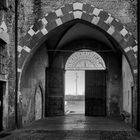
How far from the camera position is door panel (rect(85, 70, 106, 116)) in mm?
18500

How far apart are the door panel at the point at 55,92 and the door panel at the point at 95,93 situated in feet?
4.55

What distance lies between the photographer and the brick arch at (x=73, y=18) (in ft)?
38.3

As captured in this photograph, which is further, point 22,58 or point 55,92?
point 55,92

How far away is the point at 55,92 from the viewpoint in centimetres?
1833

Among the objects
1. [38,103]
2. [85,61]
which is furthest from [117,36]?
[85,61]

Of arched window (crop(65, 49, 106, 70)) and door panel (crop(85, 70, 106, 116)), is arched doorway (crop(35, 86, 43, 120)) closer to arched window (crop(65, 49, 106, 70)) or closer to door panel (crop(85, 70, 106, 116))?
door panel (crop(85, 70, 106, 116))

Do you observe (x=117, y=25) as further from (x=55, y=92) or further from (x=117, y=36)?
(x=55, y=92)

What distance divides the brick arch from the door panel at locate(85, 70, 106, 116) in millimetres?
7075

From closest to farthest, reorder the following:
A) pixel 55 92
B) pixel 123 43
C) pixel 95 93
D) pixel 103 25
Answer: pixel 123 43 → pixel 103 25 → pixel 55 92 → pixel 95 93

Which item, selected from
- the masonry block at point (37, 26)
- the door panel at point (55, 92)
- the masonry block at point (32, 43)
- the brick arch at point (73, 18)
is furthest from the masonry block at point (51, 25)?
the door panel at point (55, 92)

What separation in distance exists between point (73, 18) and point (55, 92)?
7158mm

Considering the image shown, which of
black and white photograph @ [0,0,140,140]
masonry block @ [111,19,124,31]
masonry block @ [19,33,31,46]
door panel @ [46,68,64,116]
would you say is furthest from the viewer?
door panel @ [46,68,64,116]

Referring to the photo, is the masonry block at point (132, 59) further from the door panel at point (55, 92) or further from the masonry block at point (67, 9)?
the door panel at point (55, 92)

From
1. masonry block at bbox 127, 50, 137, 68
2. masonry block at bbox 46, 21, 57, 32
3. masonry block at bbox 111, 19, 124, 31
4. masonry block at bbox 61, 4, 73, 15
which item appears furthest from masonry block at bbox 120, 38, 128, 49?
masonry block at bbox 46, 21, 57, 32
